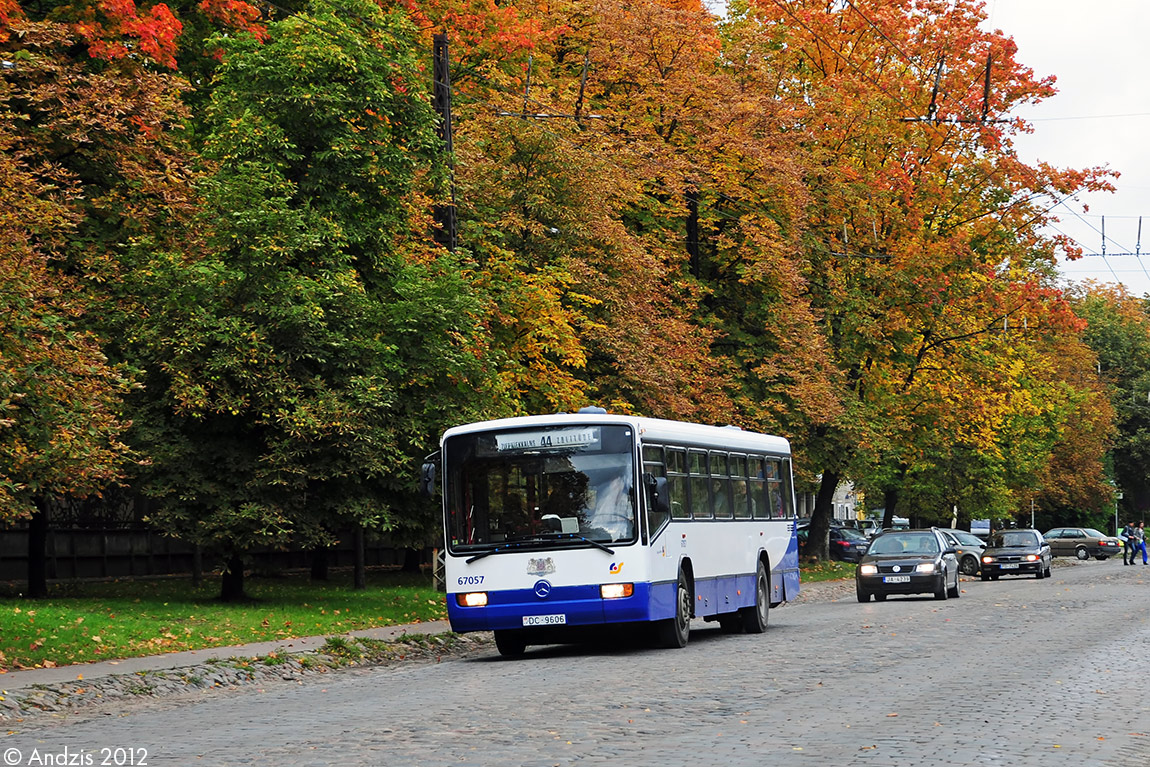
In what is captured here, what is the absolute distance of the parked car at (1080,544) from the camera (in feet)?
241

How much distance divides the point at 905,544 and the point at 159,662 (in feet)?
68.4

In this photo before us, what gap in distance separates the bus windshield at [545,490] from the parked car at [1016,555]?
3081 centimetres

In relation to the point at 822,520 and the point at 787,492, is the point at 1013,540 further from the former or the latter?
the point at 787,492

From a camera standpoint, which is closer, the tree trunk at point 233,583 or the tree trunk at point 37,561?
the tree trunk at point 233,583

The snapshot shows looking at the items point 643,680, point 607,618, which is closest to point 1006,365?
point 607,618

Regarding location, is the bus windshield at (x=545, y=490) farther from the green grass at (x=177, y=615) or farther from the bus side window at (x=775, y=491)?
the bus side window at (x=775, y=491)

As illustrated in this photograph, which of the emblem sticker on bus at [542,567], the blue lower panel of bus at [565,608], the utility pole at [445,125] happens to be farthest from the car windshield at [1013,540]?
the emblem sticker on bus at [542,567]

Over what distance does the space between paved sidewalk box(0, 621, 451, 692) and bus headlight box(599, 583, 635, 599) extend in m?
A: 4.10

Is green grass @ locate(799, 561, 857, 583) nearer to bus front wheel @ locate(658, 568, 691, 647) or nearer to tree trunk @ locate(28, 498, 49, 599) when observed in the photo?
tree trunk @ locate(28, 498, 49, 599)

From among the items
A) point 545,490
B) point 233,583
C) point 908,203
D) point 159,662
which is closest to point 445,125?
point 233,583

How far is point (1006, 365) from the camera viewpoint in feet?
165

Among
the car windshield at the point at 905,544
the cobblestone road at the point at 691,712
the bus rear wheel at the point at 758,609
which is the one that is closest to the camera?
the cobblestone road at the point at 691,712

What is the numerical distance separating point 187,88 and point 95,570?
12.3 metres

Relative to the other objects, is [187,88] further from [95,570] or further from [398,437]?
[95,570]
